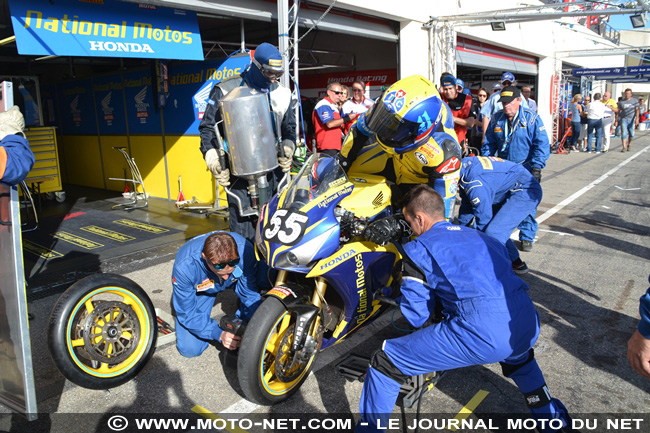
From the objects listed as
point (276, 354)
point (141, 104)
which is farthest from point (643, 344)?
point (141, 104)

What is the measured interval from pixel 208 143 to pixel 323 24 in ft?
15.4

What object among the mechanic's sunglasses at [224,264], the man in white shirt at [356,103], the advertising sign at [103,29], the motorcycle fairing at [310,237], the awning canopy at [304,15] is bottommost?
the mechanic's sunglasses at [224,264]

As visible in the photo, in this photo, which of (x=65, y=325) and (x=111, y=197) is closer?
(x=65, y=325)

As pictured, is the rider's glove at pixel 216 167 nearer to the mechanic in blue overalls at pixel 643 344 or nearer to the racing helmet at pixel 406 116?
the racing helmet at pixel 406 116

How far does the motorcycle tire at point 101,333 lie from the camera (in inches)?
117

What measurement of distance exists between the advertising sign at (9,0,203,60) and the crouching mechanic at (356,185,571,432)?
4786 mm

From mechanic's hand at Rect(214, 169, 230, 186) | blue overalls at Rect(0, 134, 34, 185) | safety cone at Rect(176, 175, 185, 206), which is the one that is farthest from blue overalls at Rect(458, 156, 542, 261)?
safety cone at Rect(176, 175, 185, 206)

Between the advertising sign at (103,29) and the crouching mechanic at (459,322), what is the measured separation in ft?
15.7

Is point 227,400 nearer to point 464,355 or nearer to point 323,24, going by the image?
point 464,355

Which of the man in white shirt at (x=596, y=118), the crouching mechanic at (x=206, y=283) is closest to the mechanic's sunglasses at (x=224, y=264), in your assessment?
the crouching mechanic at (x=206, y=283)

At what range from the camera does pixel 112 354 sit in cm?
325

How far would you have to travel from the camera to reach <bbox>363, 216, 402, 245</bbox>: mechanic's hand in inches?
117

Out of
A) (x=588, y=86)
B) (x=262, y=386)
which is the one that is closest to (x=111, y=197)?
(x=262, y=386)

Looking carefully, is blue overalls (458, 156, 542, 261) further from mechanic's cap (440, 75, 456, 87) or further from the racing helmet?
mechanic's cap (440, 75, 456, 87)
